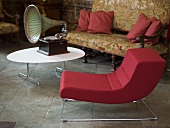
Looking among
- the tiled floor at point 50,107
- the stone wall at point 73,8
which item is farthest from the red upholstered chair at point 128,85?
the stone wall at point 73,8

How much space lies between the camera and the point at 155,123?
2.87 meters

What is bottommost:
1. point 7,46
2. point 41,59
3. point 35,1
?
point 7,46

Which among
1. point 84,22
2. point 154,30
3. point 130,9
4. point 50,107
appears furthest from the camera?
point 84,22

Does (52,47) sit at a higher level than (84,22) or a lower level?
lower

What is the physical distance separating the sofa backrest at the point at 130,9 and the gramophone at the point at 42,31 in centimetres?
125

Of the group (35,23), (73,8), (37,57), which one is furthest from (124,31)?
(37,57)

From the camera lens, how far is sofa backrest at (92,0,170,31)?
4.34 m

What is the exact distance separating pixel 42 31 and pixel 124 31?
1.71 m

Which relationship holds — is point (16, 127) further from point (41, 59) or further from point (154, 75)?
point (154, 75)

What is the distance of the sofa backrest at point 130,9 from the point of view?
14.2 feet

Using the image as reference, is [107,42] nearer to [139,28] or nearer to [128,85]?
[139,28]

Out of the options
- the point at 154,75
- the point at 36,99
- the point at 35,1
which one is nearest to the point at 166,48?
the point at 154,75

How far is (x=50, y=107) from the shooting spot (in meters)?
3.18

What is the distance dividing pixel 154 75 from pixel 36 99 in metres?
1.37
